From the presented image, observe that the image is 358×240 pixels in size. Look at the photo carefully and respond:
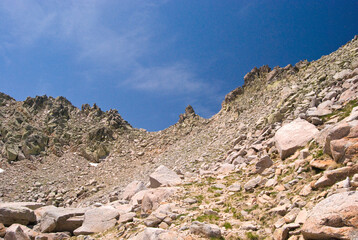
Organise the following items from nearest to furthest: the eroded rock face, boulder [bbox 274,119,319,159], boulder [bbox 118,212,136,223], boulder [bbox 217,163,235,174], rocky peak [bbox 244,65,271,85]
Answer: the eroded rock face, boulder [bbox 274,119,319,159], boulder [bbox 118,212,136,223], boulder [bbox 217,163,235,174], rocky peak [bbox 244,65,271,85]

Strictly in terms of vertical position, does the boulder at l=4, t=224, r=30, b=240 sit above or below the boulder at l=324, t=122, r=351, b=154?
below

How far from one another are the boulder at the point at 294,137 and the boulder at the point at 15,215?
1819 cm

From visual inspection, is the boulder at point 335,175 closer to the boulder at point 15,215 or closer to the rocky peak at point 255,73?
the boulder at point 15,215

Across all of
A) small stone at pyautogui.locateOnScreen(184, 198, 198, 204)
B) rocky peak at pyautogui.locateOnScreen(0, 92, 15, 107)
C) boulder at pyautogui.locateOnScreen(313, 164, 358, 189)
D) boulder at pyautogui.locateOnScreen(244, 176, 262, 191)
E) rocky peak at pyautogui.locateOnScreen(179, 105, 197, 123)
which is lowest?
boulder at pyautogui.locateOnScreen(313, 164, 358, 189)

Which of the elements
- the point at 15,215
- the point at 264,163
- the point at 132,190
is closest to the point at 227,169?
the point at 264,163

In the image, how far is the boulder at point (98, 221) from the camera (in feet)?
46.0

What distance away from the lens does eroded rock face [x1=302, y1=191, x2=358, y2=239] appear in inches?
221

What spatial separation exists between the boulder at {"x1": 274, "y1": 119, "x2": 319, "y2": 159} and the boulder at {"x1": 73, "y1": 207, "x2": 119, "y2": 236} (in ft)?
37.1

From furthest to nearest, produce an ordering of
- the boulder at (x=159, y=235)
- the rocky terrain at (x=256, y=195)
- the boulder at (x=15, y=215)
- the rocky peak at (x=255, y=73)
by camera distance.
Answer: the rocky peak at (x=255, y=73) < the boulder at (x=15, y=215) < the boulder at (x=159, y=235) < the rocky terrain at (x=256, y=195)

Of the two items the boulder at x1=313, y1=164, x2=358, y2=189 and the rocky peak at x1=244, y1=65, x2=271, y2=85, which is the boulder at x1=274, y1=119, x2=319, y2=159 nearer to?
the boulder at x1=313, y1=164, x2=358, y2=189

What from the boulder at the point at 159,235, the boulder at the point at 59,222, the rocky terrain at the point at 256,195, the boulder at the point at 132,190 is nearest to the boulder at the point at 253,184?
the rocky terrain at the point at 256,195

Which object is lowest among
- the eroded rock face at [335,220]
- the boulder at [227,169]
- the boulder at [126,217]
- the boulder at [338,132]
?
the eroded rock face at [335,220]

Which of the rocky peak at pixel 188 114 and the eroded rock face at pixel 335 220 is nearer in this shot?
the eroded rock face at pixel 335 220

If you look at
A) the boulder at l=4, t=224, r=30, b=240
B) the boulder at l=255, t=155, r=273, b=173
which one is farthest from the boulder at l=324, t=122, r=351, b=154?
the boulder at l=4, t=224, r=30, b=240
